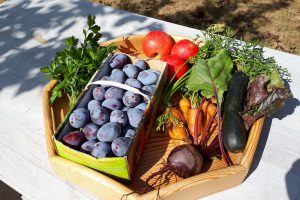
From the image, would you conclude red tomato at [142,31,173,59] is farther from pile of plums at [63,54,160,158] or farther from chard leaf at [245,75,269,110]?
chard leaf at [245,75,269,110]

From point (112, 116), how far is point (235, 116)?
36 cm

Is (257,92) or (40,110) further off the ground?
(257,92)

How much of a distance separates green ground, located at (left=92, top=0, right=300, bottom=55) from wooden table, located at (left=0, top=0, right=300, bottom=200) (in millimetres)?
1043

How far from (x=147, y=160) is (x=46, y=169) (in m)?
0.30

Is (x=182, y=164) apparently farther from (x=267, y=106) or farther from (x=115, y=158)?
(x=267, y=106)

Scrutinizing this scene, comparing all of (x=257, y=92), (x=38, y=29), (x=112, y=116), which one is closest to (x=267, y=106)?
(x=257, y=92)

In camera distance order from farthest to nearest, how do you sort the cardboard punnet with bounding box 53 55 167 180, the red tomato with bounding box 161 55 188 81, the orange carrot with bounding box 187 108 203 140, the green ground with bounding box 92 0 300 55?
1. the green ground with bounding box 92 0 300 55
2. the red tomato with bounding box 161 55 188 81
3. the orange carrot with bounding box 187 108 203 140
4. the cardboard punnet with bounding box 53 55 167 180

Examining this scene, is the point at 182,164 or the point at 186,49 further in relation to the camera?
the point at 186,49

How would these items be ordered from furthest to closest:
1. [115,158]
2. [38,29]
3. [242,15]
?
[242,15]
[38,29]
[115,158]

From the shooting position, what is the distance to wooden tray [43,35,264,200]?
0.82 metres

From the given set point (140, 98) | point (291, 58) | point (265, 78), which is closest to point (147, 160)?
point (140, 98)

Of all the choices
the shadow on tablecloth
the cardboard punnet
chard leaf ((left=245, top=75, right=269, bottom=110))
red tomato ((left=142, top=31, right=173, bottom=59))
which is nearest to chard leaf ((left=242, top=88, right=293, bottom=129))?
chard leaf ((left=245, top=75, right=269, bottom=110))

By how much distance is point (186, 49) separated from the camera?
1208mm

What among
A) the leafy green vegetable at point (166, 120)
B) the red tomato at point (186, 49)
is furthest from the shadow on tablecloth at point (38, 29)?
the leafy green vegetable at point (166, 120)
